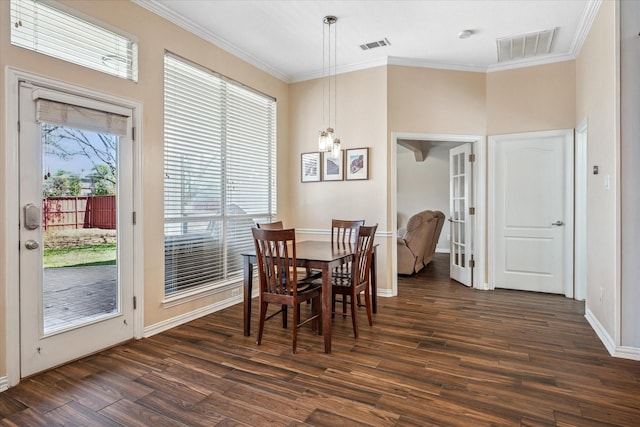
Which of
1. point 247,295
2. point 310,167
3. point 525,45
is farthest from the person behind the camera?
point 310,167

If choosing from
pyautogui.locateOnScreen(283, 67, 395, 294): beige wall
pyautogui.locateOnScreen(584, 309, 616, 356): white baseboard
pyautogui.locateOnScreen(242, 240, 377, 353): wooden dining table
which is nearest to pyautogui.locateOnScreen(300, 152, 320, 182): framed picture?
pyautogui.locateOnScreen(283, 67, 395, 294): beige wall

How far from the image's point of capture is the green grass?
2.62 metres

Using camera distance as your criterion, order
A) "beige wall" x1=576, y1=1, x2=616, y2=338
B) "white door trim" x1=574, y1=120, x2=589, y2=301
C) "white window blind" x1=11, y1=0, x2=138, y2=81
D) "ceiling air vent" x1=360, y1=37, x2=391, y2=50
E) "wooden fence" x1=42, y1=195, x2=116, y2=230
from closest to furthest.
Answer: "white window blind" x1=11, y1=0, x2=138, y2=81
"wooden fence" x1=42, y1=195, x2=116, y2=230
"beige wall" x1=576, y1=1, x2=616, y2=338
"ceiling air vent" x1=360, y1=37, x2=391, y2=50
"white door trim" x1=574, y1=120, x2=589, y2=301

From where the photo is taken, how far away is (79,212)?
2.79 meters

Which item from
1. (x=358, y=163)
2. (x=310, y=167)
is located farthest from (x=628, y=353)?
(x=310, y=167)

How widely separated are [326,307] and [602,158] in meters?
2.71

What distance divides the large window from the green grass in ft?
2.00

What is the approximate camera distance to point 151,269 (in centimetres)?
336

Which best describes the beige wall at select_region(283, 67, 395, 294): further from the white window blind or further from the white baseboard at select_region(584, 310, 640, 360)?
the white window blind

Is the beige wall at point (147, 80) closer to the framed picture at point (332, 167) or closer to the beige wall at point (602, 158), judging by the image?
the framed picture at point (332, 167)

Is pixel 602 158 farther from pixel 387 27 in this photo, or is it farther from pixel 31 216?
pixel 31 216

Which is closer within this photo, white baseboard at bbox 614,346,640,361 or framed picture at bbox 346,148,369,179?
white baseboard at bbox 614,346,640,361

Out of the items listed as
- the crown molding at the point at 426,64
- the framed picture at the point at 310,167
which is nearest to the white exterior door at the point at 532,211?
the crown molding at the point at 426,64

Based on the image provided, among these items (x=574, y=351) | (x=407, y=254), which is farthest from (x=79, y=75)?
(x=407, y=254)
